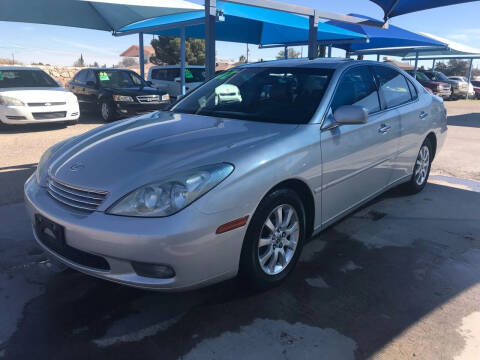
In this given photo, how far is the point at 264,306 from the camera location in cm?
258

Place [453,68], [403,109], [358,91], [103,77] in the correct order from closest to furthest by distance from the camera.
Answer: [358,91]
[403,109]
[103,77]
[453,68]

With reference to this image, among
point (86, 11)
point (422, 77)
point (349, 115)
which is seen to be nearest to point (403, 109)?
point (349, 115)

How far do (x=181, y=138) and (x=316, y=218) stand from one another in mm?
1152

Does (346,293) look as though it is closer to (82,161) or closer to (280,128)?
(280,128)

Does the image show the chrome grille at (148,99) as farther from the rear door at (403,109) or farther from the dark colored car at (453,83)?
the dark colored car at (453,83)

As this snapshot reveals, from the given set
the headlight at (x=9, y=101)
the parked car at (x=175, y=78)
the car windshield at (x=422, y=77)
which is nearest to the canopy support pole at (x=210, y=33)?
the headlight at (x=9, y=101)

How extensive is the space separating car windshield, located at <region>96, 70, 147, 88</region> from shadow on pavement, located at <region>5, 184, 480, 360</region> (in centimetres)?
939

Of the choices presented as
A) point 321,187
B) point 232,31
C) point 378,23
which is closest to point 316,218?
point 321,187

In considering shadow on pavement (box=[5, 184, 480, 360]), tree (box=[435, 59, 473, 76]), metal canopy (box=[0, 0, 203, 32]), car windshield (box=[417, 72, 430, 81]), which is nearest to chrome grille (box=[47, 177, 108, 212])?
shadow on pavement (box=[5, 184, 480, 360])

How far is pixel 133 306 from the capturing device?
102 inches

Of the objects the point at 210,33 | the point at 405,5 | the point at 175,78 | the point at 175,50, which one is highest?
the point at 175,50

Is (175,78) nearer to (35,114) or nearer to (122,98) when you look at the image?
(122,98)

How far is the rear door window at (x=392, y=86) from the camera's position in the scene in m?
3.94

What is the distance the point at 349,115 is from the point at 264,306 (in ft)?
4.85
